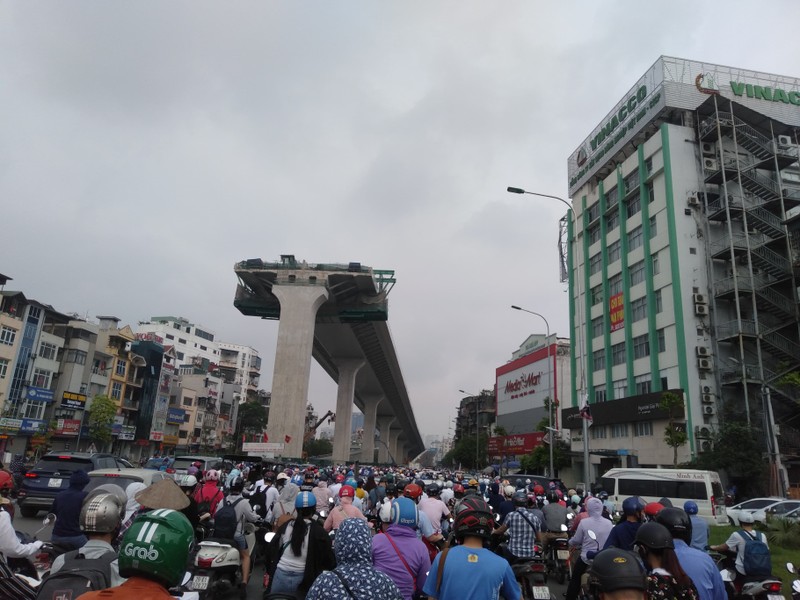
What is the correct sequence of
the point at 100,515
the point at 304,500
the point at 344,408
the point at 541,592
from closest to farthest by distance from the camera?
the point at 100,515
the point at 304,500
the point at 541,592
the point at 344,408

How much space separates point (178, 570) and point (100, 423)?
53025 millimetres

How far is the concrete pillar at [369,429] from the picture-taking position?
3438 inches

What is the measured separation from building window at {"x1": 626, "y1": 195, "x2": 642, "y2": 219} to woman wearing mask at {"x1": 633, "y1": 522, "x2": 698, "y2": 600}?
4592cm

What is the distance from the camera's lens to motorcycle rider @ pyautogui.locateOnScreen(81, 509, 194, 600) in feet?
7.47

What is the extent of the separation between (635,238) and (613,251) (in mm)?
3288

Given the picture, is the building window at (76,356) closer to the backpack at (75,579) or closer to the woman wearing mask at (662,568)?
the backpack at (75,579)

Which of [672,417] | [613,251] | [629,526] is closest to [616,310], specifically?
[613,251]

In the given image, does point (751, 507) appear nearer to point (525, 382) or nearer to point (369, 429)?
point (525, 382)

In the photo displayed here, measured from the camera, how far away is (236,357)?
111062 mm

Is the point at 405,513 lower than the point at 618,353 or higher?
lower

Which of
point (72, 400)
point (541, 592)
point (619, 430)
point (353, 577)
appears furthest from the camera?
point (72, 400)

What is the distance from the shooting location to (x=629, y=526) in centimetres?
671

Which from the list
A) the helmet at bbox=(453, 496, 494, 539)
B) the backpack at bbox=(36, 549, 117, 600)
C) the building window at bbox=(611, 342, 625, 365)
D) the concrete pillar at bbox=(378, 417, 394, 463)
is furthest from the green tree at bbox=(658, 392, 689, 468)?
the concrete pillar at bbox=(378, 417, 394, 463)

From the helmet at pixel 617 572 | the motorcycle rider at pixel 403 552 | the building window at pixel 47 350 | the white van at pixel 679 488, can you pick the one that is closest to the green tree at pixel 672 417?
the white van at pixel 679 488
